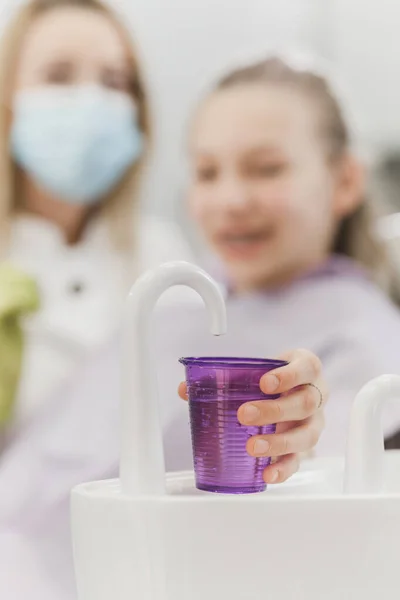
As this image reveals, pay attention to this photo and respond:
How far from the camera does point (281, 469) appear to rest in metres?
0.49

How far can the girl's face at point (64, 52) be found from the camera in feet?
3.38

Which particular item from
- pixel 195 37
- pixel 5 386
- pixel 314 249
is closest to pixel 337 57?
pixel 195 37

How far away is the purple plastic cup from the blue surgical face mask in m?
0.60

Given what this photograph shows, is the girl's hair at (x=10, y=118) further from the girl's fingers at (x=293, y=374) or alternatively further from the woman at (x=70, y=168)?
the girl's fingers at (x=293, y=374)

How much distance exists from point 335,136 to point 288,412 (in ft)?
1.90

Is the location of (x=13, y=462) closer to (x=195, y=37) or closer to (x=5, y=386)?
(x=5, y=386)

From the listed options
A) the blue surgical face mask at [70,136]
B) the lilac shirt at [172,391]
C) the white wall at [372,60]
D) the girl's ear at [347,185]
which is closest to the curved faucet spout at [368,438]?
the lilac shirt at [172,391]

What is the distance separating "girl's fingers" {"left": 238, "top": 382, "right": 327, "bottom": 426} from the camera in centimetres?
46

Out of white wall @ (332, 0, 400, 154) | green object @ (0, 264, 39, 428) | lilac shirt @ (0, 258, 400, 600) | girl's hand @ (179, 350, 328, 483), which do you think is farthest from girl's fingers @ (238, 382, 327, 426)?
white wall @ (332, 0, 400, 154)

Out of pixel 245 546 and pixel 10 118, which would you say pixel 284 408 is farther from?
pixel 10 118

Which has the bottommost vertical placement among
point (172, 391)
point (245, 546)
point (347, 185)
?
point (245, 546)

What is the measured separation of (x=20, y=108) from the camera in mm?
1022

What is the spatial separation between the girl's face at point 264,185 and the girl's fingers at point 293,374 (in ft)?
1.42

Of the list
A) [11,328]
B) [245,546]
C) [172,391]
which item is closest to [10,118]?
[11,328]
